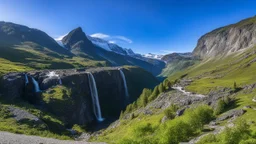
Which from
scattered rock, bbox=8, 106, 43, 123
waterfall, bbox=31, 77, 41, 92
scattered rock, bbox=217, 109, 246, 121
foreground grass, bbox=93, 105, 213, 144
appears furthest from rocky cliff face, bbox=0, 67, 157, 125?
scattered rock, bbox=217, 109, 246, 121

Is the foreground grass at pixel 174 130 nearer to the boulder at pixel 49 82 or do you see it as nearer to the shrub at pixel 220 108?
the shrub at pixel 220 108

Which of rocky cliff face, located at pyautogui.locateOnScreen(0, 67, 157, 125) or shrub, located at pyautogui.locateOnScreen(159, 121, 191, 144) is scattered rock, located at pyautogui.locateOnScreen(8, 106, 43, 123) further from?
shrub, located at pyautogui.locateOnScreen(159, 121, 191, 144)

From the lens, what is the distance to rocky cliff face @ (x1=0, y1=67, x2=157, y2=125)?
4176 inches

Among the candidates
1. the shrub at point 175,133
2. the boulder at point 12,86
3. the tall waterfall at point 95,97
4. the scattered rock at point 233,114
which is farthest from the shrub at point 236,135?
the tall waterfall at point 95,97

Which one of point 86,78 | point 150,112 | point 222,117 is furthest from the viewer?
point 86,78

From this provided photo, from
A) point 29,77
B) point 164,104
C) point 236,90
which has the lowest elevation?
point 164,104

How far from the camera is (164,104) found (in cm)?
11044

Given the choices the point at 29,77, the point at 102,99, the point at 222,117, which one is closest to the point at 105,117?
the point at 102,99

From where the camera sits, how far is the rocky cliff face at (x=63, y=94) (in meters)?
106

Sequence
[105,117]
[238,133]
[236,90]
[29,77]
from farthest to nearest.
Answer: [105,117]
[29,77]
[236,90]
[238,133]

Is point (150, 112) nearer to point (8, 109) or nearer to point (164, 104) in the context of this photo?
point (164, 104)

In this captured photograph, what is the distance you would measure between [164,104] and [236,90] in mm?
34262

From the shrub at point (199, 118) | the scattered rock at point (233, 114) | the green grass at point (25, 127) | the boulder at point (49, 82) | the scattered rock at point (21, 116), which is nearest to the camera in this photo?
the shrub at point (199, 118)

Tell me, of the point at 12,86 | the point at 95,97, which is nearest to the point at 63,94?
the point at 12,86
